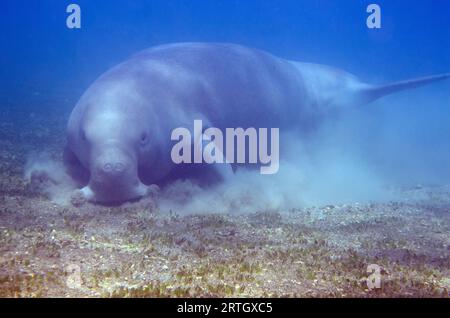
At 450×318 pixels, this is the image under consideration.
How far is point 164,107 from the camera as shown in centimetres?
948

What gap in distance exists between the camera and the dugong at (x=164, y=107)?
8.12 m

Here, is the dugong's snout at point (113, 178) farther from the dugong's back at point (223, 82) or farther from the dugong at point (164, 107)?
the dugong's back at point (223, 82)

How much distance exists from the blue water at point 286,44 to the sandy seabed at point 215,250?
22.2 ft

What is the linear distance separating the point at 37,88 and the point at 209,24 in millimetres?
134330

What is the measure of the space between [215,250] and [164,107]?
3794 millimetres

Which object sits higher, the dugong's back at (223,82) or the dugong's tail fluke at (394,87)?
the dugong's tail fluke at (394,87)

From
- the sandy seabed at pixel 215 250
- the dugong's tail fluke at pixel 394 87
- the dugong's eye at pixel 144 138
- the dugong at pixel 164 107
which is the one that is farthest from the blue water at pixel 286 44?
the dugong's eye at pixel 144 138

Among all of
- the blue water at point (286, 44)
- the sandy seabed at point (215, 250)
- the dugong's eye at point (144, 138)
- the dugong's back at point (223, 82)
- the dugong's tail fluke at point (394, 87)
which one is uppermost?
the blue water at point (286, 44)

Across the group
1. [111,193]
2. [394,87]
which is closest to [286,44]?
[394,87]

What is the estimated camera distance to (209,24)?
159 m

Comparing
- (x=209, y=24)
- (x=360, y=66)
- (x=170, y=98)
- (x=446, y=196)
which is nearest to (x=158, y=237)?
(x=170, y=98)

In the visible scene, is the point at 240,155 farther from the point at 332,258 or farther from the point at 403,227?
the point at 332,258

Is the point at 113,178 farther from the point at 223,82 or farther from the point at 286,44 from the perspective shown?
the point at 286,44

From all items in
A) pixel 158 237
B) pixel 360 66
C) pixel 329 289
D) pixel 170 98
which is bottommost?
pixel 329 289
